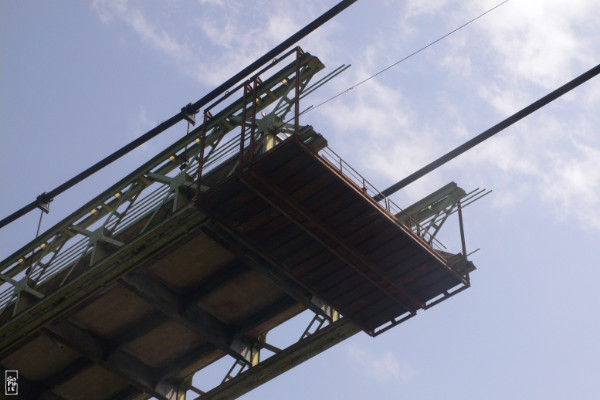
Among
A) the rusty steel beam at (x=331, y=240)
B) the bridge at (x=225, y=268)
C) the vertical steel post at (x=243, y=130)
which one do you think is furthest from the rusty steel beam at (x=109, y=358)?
the rusty steel beam at (x=331, y=240)

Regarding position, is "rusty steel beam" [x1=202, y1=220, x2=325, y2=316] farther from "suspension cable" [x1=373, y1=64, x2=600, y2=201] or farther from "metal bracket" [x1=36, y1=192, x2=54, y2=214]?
"metal bracket" [x1=36, y1=192, x2=54, y2=214]

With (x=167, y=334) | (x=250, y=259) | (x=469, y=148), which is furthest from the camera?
(x=167, y=334)

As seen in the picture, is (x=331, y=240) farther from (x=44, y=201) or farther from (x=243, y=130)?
(x=44, y=201)

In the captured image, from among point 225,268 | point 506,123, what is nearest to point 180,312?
point 225,268

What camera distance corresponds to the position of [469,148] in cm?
2608

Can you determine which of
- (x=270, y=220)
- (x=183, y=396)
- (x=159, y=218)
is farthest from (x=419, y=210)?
(x=183, y=396)

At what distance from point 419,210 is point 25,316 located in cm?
1032

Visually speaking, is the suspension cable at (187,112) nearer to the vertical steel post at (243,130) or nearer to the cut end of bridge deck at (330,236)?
the vertical steel post at (243,130)

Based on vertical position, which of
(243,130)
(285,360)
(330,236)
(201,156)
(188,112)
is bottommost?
(285,360)

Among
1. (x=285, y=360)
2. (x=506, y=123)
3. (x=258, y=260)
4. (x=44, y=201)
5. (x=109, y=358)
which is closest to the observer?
(x=506, y=123)

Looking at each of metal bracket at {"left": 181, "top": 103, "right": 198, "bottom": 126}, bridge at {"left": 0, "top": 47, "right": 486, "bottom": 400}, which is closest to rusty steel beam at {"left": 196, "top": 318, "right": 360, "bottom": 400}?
bridge at {"left": 0, "top": 47, "right": 486, "bottom": 400}

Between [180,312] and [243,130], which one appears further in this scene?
[180,312]

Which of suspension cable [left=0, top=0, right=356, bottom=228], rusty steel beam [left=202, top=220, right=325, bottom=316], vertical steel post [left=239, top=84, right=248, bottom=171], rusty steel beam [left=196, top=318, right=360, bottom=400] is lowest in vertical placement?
rusty steel beam [left=196, top=318, right=360, bottom=400]

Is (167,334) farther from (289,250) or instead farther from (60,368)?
(289,250)
